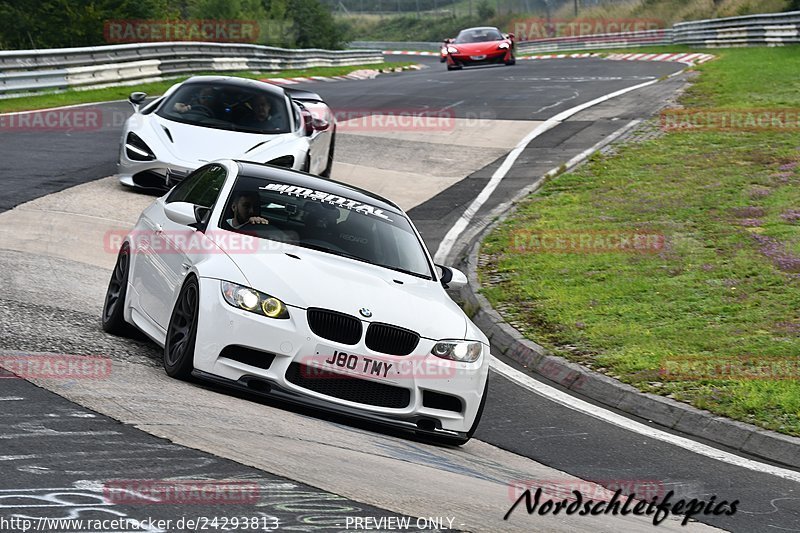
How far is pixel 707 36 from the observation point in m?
48.3

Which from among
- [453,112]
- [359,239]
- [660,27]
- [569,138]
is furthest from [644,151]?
[660,27]

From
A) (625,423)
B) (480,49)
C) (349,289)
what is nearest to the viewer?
(349,289)

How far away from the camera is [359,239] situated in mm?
8531

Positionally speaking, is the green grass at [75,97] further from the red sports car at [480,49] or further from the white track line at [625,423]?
the white track line at [625,423]

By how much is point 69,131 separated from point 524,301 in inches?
439

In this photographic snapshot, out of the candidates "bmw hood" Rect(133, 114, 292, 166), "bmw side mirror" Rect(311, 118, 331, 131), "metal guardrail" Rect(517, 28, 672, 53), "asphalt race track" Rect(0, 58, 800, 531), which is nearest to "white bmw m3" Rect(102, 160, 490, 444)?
"asphalt race track" Rect(0, 58, 800, 531)

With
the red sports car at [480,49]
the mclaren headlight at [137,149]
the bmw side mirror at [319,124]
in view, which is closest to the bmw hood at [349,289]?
the mclaren headlight at [137,149]

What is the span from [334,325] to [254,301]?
51cm

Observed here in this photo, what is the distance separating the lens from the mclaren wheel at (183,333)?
727cm

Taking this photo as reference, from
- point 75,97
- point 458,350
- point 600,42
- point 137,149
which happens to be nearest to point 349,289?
point 458,350

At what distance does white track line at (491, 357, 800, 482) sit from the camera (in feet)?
25.6

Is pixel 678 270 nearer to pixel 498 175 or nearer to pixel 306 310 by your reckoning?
pixel 306 310

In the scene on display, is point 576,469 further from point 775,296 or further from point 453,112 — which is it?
point 453,112

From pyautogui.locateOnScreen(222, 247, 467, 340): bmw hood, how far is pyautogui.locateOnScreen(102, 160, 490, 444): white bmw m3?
1 centimetres
